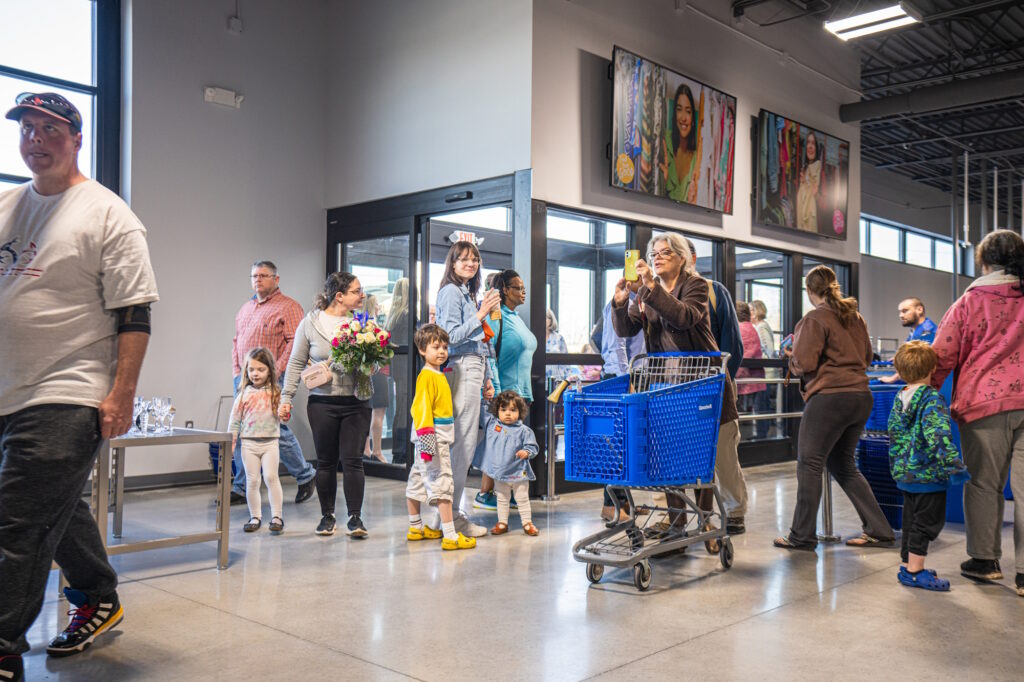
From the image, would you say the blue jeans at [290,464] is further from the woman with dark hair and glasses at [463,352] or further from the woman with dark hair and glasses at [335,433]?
the woman with dark hair and glasses at [463,352]

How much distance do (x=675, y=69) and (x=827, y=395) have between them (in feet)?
14.2

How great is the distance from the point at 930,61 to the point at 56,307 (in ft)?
40.0

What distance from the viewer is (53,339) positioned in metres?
2.59

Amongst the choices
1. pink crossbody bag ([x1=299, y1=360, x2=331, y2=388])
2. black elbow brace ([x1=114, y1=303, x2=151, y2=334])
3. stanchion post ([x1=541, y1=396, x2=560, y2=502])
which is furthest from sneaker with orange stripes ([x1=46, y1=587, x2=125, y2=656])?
stanchion post ([x1=541, y1=396, x2=560, y2=502])

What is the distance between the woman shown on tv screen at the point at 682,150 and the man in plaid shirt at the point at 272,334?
11.3 ft

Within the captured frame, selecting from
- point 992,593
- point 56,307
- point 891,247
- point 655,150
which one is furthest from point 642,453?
point 891,247

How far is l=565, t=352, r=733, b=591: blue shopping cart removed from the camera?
12.7 feet

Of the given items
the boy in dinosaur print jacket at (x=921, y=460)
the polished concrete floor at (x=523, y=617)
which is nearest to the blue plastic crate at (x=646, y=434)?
the polished concrete floor at (x=523, y=617)

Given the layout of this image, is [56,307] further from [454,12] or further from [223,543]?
[454,12]

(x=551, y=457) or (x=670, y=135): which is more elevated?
(x=670, y=135)

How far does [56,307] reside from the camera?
8.55ft

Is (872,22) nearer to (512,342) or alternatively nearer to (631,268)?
(512,342)

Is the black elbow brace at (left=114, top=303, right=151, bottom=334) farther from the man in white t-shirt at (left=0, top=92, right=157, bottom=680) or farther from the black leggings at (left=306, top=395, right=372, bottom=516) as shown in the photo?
the black leggings at (left=306, top=395, right=372, bottom=516)

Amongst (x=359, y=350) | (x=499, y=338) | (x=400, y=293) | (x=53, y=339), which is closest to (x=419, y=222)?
(x=400, y=293)
